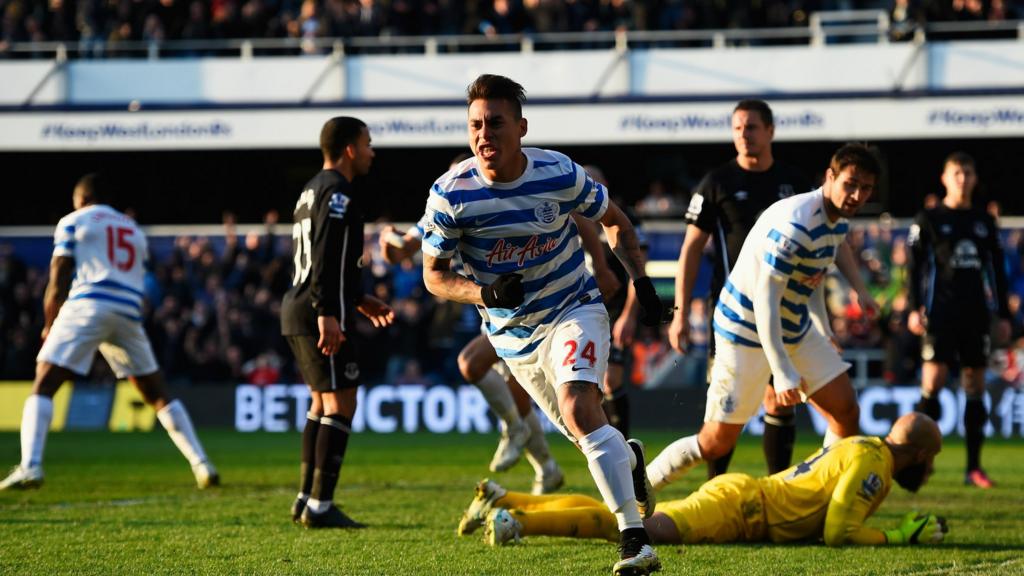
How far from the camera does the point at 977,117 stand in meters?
25.9

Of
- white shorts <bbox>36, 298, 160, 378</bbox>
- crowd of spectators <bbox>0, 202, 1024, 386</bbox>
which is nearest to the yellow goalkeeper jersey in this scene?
white shorts <bbox>36, 298, 160, 378</bbox>

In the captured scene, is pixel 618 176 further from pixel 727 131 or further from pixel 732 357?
pixel 732 357

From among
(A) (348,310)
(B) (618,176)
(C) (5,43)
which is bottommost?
(A) (348,310)

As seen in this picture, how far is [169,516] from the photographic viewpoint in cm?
877

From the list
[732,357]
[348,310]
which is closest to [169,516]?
[348,310]

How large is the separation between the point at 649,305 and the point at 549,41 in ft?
72.1

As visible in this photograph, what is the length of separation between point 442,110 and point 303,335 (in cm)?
→ 1972

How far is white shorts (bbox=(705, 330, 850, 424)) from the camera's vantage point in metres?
7.66

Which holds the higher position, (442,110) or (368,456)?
(442,110)

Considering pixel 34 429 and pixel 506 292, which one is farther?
pixel 34 429

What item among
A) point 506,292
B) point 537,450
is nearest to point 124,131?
point 537,450

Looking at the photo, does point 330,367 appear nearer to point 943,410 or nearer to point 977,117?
point 943,410

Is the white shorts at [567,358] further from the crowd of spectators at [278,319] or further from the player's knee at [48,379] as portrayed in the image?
the crowd of spectators at [278,319]

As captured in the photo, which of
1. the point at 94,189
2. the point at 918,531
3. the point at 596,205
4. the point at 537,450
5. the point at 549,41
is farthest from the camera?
the point at 549,41
